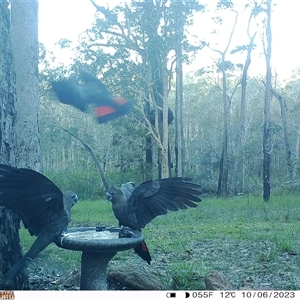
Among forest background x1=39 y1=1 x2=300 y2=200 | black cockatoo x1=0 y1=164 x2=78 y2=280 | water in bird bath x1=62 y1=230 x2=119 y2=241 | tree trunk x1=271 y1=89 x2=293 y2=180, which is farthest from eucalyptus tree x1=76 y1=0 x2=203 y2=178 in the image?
tree trunk x1=271 y1=89 x2=293 y2=180

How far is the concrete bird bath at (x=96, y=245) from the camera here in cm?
181

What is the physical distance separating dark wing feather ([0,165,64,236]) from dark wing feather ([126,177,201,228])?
1.17 feet

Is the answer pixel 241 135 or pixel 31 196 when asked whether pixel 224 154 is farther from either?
pixel 31 196

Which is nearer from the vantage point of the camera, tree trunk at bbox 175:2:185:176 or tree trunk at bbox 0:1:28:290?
tree trunk at bbox 0:1:28:290

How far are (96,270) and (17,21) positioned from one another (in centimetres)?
130

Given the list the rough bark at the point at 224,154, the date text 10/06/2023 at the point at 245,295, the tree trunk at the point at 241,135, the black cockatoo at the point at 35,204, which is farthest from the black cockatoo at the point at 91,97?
the date text 10/06/2023 at the point at 245,295

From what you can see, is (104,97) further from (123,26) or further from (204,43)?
(204,43)

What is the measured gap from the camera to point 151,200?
214 centimetres

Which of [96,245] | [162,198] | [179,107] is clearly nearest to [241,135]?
[179,107]

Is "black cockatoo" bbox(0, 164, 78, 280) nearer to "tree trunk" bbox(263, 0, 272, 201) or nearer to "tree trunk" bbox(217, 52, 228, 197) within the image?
"tree trunk" bbox(217, 52, 228, 197)

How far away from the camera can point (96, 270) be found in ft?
6.59

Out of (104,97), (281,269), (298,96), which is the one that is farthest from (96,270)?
(298,96)

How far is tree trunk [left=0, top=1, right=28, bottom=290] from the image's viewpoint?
2.05 m

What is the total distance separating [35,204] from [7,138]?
1.17 feet
